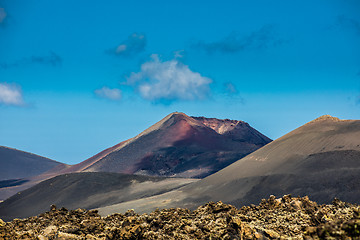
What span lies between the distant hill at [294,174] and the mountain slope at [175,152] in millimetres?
21817

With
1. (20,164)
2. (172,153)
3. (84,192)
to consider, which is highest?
(20,164)

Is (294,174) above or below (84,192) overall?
below

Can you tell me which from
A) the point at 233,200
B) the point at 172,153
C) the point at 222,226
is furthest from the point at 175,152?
the point at 222,226

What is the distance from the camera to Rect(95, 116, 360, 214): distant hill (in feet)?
56.1

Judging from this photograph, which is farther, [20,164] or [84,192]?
[20,164]

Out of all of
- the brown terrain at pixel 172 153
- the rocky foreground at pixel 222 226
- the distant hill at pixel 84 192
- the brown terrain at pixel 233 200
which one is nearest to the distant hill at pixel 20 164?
the brown terrain at pixel 172 153

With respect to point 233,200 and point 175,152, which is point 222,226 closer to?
point 233,200

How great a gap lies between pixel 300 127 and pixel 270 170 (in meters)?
6.59

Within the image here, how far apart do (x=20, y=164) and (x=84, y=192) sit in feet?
176

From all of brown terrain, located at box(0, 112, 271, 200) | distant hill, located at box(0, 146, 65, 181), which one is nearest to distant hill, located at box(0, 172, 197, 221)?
brown terrain, located at box(0, 112, 271, 200)

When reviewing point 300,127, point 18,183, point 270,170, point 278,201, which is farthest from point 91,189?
point 18,183

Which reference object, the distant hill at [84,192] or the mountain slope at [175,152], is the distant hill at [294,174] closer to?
the distant hill at [84,192]

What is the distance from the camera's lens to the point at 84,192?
27.0 meters

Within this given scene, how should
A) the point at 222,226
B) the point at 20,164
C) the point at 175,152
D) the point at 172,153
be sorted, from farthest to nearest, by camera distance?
the point at 20,164, the point at 175,152, the point at 172,153, the point at 222,226
